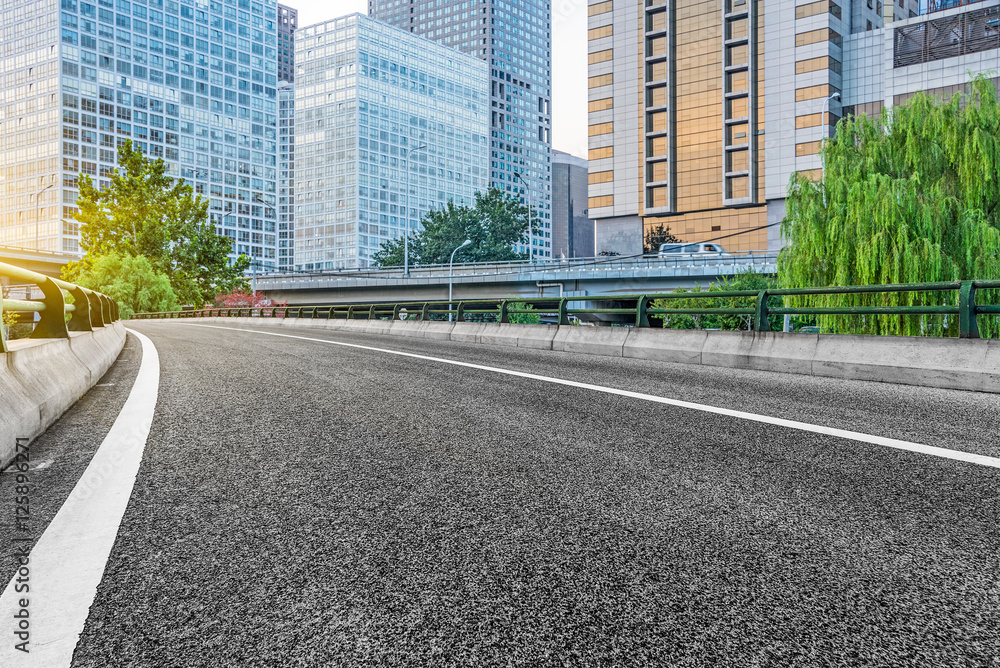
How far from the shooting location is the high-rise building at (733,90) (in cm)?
6869

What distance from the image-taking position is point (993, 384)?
8.58 meters

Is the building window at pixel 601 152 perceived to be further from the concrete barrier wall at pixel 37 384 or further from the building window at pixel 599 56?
the concrete barrier wall at pixel 37 384

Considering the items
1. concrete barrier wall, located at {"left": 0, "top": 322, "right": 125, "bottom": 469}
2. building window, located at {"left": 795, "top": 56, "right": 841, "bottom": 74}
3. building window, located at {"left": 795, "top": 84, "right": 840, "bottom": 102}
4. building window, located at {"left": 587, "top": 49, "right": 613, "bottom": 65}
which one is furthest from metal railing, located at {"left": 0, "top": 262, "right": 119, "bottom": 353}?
building window, located at {"left": 587, "top": 49, "right": 613, "bottom": 65}

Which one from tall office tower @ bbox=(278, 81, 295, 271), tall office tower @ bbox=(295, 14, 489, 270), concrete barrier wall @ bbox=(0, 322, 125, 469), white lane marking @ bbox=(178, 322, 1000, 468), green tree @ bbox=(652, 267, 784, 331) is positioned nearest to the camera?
white lane marking @ bbox=(178, 322, 1000, 468)

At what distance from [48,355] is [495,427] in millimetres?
4210

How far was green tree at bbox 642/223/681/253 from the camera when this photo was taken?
81.4 meters

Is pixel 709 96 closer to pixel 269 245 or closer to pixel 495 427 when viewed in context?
pixel 495 427

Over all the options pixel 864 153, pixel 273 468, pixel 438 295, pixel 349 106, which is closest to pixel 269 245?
pixel 349 106

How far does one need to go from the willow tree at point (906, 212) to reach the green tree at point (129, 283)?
57190 mm

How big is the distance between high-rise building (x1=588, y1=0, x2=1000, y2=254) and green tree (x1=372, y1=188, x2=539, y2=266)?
1875 centimetres

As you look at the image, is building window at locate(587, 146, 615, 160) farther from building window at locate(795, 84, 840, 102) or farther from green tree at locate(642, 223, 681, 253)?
building window at locate(795, 84, 840, 102)

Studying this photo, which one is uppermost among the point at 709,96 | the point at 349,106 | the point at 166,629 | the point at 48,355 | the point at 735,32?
the point at 349,106

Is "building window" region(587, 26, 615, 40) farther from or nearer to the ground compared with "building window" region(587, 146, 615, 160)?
farther from the ground

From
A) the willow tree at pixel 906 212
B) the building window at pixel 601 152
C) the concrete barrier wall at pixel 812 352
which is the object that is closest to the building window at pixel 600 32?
the building window at pixel 601 152
